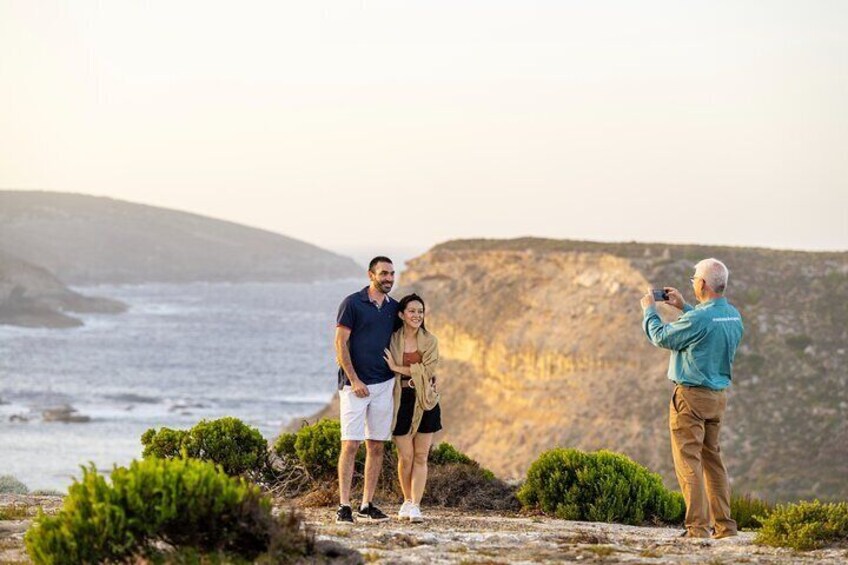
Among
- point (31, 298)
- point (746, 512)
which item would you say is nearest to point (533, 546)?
point (746, 512)

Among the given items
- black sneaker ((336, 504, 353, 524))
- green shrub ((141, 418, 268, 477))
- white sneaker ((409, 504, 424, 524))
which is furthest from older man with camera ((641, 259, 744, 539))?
green shrub ((141, 418, 268, 477))

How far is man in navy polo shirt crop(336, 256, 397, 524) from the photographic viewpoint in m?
10.9

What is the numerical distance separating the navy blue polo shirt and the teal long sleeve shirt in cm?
251

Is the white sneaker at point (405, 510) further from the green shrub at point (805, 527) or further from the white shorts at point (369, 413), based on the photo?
the green shrub at point (805, 527)

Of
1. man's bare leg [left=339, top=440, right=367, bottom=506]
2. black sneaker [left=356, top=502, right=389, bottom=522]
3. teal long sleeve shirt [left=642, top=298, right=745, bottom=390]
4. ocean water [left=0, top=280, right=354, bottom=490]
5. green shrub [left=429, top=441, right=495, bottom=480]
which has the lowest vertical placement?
ocean water [left=0, top=280, right=354, bottom=490]

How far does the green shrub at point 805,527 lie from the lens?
1053 cm

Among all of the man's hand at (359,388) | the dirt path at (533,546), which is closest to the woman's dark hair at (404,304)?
the man's hand at (359,388)

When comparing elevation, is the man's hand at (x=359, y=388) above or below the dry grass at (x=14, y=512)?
above

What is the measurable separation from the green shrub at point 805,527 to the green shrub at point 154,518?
16.2 ft

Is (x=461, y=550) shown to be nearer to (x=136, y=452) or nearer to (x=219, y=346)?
(x=136, y=452)

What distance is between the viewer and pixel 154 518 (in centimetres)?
784

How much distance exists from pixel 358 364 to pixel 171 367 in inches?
4531

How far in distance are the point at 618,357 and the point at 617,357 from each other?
0.05m

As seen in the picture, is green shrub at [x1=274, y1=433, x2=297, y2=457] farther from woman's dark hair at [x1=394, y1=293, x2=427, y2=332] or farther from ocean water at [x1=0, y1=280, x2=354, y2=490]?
ocean water at [x1=0, y1=280, x2=354, y2=490]
